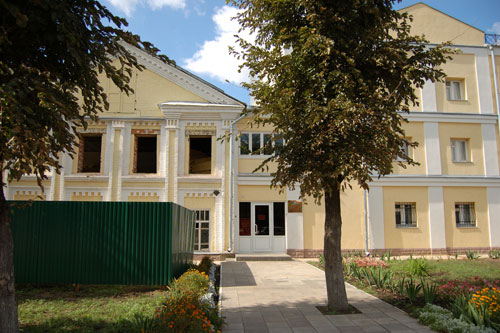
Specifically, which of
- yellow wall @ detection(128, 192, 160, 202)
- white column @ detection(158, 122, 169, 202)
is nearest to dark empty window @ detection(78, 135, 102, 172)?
yellow wall @ detection(128, 192, 160, 202)

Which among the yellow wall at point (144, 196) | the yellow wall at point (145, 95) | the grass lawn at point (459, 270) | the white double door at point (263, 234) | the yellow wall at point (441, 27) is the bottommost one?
the grass lawn at point (459, 270)

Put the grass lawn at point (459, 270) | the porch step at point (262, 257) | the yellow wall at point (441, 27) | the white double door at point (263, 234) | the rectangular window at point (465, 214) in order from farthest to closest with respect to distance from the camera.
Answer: the yellow wall at point (441, 27)
the rectangular window at point (465, 214)
the white double door at point (263, 234)
the porch step at point (262, 257)
the grass lawn at point (459, 270)

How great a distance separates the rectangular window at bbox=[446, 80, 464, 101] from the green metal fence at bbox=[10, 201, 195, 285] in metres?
16.5

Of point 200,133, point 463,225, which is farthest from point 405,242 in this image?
point 200,133

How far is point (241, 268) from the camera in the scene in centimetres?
1283

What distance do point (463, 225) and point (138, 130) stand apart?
653 inches

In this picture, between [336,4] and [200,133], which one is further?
[200,133]

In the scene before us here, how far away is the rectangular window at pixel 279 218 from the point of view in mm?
16484

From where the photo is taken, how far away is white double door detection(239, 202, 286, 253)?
16.2m

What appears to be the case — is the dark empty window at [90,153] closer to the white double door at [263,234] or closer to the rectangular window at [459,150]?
the white double door at [263,234]

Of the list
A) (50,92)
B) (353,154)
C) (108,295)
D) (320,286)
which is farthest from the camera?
(320,286)

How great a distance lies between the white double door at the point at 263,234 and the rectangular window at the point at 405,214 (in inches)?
230

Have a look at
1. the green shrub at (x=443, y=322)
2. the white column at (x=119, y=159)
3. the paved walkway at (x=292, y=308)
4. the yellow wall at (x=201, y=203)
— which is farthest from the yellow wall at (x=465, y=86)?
the white column at (x=119, y=159)

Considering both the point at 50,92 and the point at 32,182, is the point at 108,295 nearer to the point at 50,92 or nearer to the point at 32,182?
the point at 50,92
